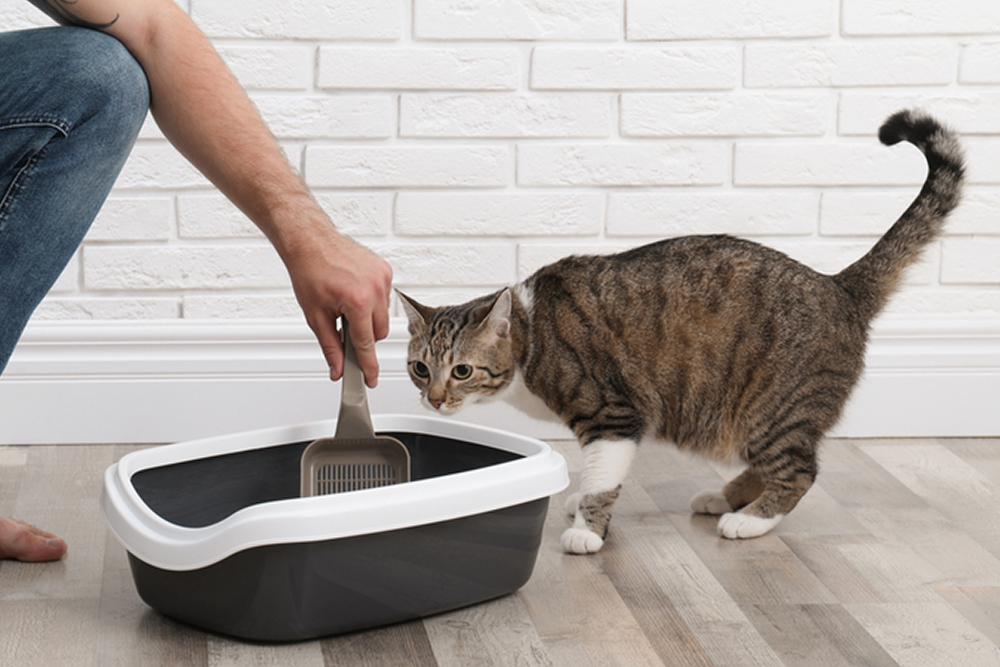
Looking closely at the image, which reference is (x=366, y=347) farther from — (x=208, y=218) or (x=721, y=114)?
(x=721, y=114)

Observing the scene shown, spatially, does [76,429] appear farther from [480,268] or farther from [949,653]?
[949,653]

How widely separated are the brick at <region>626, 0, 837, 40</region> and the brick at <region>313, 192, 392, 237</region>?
0.56 meters

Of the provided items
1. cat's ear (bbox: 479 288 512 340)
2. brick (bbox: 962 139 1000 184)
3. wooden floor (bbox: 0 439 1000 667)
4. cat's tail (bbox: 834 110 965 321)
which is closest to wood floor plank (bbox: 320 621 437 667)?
wooden floor (bbox: 0 439 1000 667)

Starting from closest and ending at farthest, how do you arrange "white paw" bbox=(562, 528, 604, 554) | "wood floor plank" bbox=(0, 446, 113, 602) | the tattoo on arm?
the tattoo on arm < "wood floor plank" bbox=(0, 446, 113, 602) < "white paw" bbox=(562, 528, 604, 554)

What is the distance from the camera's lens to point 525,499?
1.26 m

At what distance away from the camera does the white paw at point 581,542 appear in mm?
1499

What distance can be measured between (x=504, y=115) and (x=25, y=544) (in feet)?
3.59

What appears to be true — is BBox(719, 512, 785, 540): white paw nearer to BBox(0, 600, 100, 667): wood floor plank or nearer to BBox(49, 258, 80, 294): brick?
BBox(0, 600, 100, 667): wood floor plank

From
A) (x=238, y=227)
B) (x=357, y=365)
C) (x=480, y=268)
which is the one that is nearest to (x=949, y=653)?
(x=357, y=365)

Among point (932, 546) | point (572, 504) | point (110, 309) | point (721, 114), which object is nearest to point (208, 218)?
point (110, 309)

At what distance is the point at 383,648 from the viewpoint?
1.19m

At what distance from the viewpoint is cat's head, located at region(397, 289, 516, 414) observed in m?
1.61

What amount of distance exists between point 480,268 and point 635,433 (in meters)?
0.56

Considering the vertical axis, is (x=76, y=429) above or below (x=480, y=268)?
below
